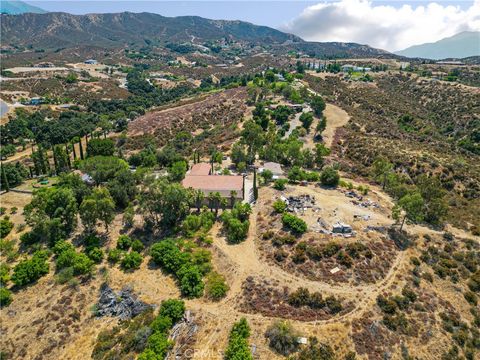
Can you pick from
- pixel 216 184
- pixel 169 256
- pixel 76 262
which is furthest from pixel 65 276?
pixel 216 184

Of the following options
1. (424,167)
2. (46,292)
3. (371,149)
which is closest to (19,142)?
(46,292)

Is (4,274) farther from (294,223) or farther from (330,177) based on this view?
(330,177)

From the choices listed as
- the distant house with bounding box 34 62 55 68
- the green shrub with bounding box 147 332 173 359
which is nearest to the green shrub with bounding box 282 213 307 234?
the green shrub with bounding box 147 332 173 359

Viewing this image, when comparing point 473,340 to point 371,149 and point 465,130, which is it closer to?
point 371,149

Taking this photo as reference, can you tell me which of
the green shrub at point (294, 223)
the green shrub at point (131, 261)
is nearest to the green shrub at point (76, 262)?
the green shrub at point (131, 261)

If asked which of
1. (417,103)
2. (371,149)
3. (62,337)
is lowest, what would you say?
(62,337)
